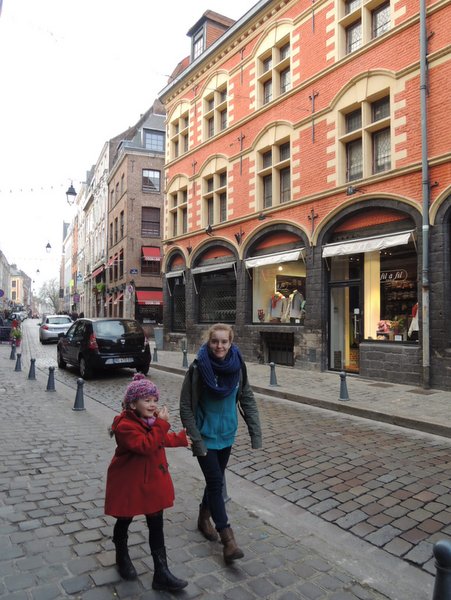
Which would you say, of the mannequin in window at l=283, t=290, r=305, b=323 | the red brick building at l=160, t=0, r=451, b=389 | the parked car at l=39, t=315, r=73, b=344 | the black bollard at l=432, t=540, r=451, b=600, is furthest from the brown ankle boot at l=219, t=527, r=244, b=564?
the parked car at l=39, t=315, r=73, b=344

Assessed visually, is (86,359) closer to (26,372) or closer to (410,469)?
(26,372)

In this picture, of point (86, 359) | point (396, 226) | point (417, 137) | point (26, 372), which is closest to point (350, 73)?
point (417, 137)

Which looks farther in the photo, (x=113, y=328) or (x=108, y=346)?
(x=113, y=328)

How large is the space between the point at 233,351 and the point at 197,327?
15.2 metres

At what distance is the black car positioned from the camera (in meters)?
11.6

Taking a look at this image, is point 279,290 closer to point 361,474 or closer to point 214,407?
point 361,474

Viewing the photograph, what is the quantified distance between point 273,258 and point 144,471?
39.1 feet

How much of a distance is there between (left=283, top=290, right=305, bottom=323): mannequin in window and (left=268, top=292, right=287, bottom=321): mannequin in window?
1.42ft

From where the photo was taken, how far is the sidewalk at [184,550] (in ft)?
8.86

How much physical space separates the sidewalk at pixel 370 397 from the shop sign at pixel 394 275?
8.39ft

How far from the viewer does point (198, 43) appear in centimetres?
1991

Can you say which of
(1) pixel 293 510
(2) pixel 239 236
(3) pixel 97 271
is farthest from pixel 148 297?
(1) pixel 293 510

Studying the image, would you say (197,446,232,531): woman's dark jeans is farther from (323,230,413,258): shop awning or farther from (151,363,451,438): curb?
(323,230,413,258): shop awning

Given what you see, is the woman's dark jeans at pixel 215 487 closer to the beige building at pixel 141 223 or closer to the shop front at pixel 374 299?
the shop front at pixel 374 299
